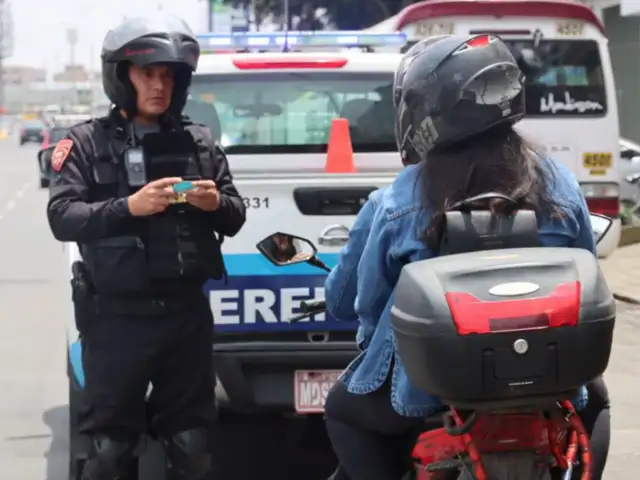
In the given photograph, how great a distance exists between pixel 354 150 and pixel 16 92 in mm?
144907

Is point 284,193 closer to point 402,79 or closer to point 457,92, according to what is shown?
point 402,79

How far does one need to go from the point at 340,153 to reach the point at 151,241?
1632mm

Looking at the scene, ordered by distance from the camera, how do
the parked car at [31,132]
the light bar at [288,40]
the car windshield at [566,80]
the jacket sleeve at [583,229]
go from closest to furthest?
the jacket sleeve at [583,229]
the light bar at [288,40]
the car windshield at [566,80]
the parked car at [31,132]

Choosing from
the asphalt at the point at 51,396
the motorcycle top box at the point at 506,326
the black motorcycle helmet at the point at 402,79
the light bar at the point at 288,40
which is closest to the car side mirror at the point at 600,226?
the black motorcycle helmet at the point at 402,79

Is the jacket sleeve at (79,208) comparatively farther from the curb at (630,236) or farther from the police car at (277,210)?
the curb at (630,236)

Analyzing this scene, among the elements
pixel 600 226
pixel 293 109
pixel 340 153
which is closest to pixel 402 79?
pixel 600 226

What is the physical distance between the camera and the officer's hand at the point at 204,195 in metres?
3.56

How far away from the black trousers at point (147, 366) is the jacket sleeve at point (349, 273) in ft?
3.17

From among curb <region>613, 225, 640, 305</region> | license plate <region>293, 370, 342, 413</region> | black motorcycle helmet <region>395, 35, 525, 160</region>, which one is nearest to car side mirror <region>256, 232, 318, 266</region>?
black motorcycle helmet <region>395, 35, 525, 160</region>

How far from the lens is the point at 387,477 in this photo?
275cm

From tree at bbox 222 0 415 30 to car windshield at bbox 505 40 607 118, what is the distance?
16.9 metres

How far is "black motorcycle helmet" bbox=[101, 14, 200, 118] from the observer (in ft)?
12.1

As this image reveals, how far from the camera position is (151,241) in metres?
3.68

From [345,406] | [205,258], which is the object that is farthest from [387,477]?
[205,258]
